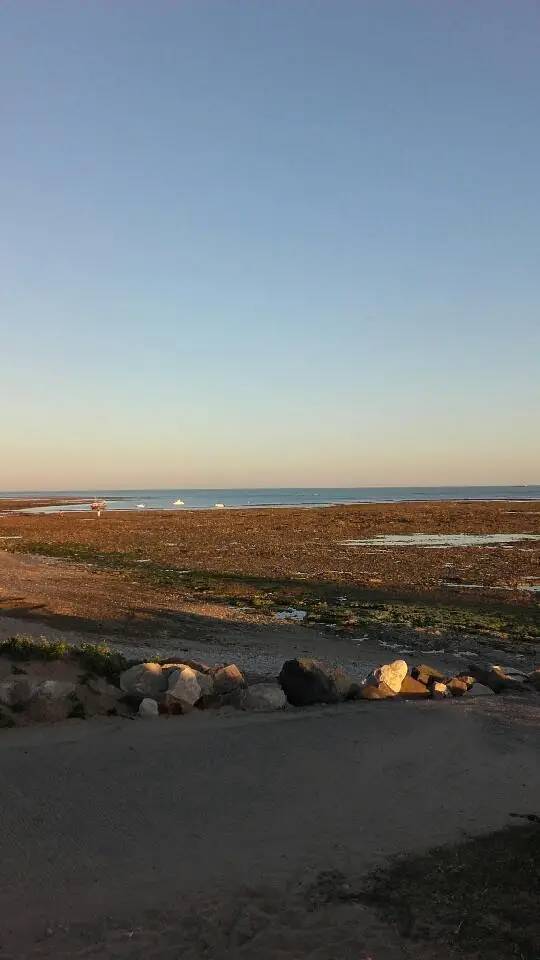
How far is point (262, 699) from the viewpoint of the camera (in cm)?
965

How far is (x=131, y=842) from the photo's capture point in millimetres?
6129

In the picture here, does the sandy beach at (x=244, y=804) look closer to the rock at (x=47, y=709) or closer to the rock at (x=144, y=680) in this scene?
the rock at (x=47, y=709)

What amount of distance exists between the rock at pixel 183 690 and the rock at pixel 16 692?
173cm

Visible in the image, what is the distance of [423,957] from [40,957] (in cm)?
241

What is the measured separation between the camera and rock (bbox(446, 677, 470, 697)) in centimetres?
1091

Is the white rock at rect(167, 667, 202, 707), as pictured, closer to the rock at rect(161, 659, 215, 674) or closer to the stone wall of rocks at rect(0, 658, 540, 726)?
the stone wall of rocks at rect(0, 658, 540, 726)

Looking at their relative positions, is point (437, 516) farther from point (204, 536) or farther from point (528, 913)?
point (528, 913)

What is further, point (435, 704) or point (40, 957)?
point (435, 704)

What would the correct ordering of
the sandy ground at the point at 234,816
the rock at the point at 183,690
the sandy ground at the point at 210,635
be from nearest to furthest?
1. the sandy ground at the point at 234,816
2. the rock at the point at 183,690
3. the sandy ground at the point at 210,635

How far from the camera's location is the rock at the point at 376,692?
10164mm

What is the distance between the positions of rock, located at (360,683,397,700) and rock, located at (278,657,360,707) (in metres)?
0.09

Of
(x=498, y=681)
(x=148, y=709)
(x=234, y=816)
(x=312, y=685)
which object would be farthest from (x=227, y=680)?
(x=498, y=681)

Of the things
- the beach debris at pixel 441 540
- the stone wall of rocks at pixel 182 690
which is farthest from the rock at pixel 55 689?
the beach debris at pixel 441 540

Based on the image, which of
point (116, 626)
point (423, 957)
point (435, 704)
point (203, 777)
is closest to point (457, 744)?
point (435, 704)
